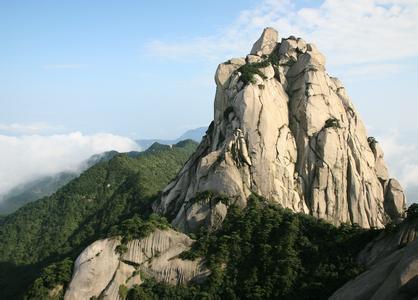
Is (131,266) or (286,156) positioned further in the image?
(286,156)

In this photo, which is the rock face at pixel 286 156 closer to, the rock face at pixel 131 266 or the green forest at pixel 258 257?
the green forest at pixel 258 257

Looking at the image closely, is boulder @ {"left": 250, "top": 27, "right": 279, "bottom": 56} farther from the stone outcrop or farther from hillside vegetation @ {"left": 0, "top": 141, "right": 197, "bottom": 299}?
the stone outcrop

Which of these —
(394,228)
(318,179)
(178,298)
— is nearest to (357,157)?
(318,179)

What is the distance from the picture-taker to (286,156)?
187 feet

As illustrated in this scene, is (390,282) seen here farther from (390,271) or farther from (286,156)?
(286,156)

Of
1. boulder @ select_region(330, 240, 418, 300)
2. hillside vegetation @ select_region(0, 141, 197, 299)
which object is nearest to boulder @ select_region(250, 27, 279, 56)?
hillside vegetation @ select_region(0, 141, 197, 299)

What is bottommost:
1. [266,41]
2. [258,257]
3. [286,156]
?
[258,257]

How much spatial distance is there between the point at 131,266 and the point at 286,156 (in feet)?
74.4

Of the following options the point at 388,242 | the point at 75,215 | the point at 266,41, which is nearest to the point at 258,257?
the point at 388,242

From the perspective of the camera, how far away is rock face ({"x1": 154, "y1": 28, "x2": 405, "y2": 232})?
54312mm

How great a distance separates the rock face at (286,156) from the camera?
178 feet

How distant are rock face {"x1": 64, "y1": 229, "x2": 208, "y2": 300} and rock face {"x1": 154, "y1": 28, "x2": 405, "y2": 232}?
18.6ft

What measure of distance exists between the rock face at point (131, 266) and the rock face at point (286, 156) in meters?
5.66

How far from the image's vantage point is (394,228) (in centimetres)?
3938
